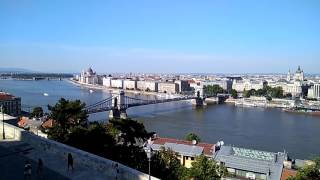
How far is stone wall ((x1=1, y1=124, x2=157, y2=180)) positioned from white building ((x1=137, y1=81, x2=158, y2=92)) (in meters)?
68.1

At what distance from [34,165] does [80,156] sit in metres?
0.52

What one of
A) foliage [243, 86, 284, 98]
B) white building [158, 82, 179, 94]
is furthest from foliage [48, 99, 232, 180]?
white building [158, 82, 179, 94]

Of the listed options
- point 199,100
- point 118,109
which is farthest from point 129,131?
point 199,100

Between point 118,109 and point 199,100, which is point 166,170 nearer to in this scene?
point 118,109

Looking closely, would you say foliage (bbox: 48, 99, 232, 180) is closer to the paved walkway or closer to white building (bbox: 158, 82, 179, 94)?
the paved walkway


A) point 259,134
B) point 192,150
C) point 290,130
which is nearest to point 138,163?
point 192,150

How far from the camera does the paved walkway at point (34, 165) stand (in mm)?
4259

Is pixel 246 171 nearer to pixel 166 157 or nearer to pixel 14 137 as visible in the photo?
pixel 166 157

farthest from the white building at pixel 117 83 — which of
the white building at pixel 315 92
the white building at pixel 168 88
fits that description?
the white building at pixel 315 92

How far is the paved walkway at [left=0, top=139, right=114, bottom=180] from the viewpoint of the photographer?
4.26 m

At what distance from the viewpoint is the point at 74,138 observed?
756 cm

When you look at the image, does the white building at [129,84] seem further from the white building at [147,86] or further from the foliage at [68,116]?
the foliage at [68,116]

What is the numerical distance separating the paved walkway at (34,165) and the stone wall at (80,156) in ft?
0.17

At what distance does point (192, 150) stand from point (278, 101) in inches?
1584
